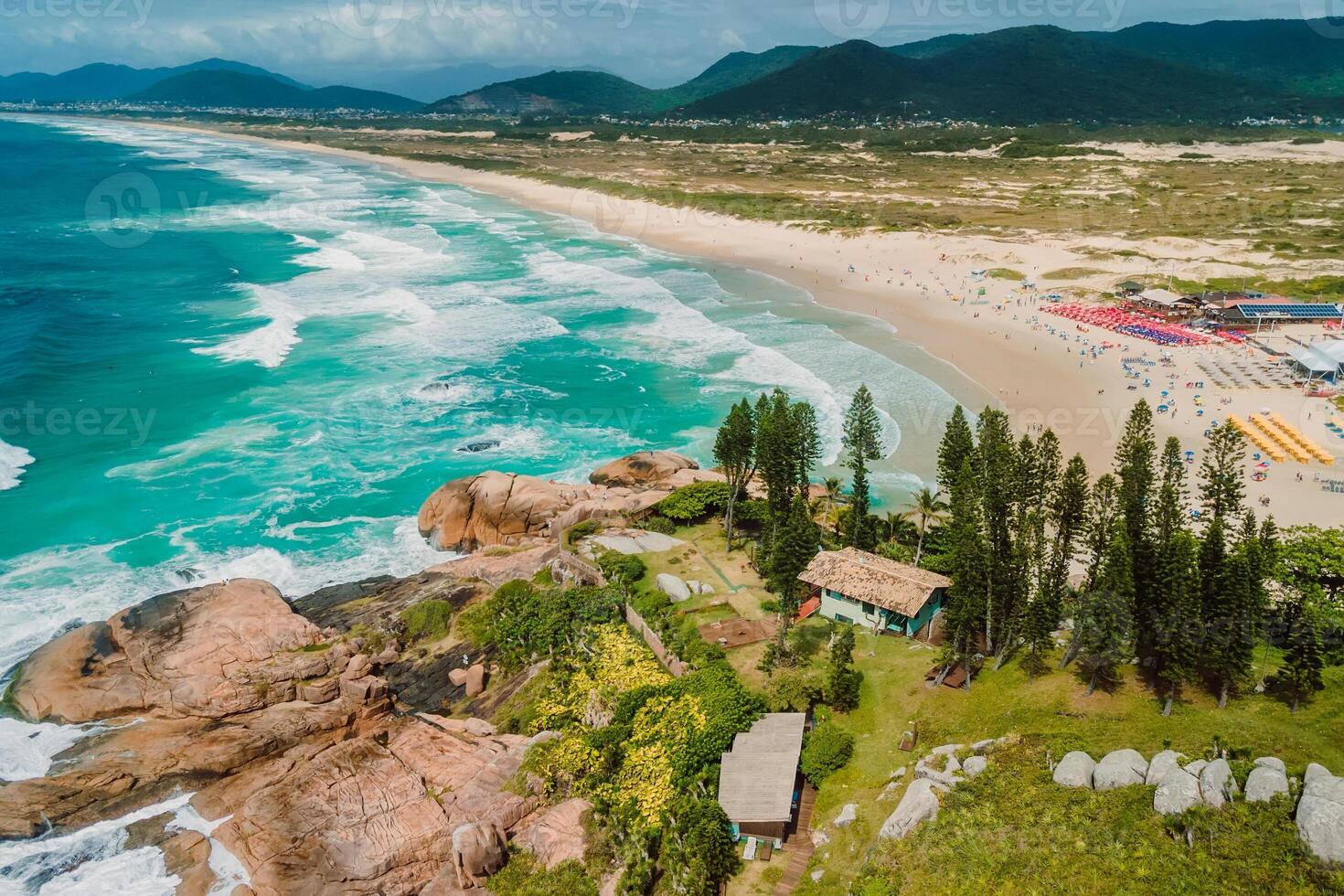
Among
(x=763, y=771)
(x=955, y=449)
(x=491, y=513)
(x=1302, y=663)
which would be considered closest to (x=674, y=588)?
(x=763, y=771)

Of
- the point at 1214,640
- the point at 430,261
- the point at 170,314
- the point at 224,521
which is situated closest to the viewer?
the point at 1214,640

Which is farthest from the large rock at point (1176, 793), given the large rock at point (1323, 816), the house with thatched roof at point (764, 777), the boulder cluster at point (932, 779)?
the house with thatched roof at point (764, 777)

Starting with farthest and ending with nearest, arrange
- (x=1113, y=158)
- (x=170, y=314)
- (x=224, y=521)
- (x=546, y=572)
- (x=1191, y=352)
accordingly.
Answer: (x=1113, y=158)
(x=170, y=314)
(x=1191, y=352)
(x=224, y=521)
(x=546, y=572)

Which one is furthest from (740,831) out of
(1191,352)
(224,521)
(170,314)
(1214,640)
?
(170,314)

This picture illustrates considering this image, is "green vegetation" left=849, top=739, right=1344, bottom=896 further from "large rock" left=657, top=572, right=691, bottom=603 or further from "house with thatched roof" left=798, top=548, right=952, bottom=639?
"large rock" left=657, top=572, right=691, bottom=603

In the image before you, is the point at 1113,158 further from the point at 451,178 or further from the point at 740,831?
the point at 740,831

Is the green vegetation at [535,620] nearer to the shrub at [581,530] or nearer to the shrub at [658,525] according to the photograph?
the shrub at [581,530]

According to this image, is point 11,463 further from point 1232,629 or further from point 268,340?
point 1232,629
